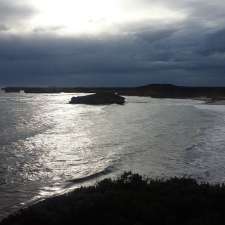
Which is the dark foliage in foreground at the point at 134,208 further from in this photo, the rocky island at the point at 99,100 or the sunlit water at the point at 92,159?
the rocky island at the point at 99,100

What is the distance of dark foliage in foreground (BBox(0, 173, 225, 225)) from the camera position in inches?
430

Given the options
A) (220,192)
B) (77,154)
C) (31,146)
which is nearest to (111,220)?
(220,192)

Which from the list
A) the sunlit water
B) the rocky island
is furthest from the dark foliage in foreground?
the rocky island

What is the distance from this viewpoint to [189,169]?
22.3 m

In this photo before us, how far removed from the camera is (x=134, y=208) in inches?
449

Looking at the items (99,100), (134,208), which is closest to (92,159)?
(134,208)

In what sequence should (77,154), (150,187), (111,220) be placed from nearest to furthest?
1. (111,220)
2. (150,187)
3. (77,154)

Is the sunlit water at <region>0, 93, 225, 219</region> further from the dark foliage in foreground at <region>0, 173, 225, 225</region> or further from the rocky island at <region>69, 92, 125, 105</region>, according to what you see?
the rocky island at <region>69, 92, 125, 105</region>

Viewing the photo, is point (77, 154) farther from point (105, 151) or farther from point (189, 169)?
point (189, 169)

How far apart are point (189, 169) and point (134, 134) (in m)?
19.0

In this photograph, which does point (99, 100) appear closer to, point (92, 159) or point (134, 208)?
point (92, 159)

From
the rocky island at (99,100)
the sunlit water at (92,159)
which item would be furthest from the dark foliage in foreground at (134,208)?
the rocky island at (99,100)

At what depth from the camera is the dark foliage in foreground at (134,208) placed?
10.9m

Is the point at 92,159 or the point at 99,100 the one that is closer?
the point at 92,159
